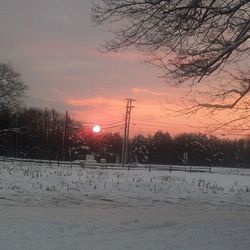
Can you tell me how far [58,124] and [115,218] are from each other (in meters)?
123

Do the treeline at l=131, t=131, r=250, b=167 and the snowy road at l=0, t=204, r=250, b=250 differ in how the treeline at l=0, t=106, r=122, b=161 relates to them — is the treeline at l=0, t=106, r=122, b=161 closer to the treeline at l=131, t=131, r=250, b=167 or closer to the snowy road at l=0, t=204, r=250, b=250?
the treeline at l=131, t=131, r=250, b=167

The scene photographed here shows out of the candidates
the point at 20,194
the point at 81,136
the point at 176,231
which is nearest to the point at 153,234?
the point at 176,231

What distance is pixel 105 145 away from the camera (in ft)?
441

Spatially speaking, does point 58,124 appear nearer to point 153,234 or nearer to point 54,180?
point 54,180

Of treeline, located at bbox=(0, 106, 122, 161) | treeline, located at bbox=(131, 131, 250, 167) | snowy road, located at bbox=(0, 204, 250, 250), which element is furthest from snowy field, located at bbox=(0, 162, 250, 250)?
treeline, located at bbox=(131, 131, 250, 167)

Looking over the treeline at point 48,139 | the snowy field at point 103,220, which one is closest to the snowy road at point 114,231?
the snowy field at point 103,220

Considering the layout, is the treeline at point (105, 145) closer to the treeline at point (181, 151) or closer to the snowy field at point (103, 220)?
the treeline at point (181, 151)

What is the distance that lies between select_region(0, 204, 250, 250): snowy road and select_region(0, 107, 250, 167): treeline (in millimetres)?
90942

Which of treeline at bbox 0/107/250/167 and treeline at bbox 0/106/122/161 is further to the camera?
treeline at bbox 0/107/250/167

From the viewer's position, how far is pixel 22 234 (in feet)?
37.4

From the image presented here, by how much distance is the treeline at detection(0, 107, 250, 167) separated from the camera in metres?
113

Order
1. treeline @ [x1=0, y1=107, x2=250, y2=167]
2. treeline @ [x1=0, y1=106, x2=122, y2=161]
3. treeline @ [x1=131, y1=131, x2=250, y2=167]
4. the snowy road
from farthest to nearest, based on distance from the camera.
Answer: treeline @ [x1=131, y1=131, x2=250, y2=167]
treeline @ [x1=0, y1=107, x2=250, y2=167]
treeline @ [x1=0, y1=106, x2=122, y2=161]
the snowy road

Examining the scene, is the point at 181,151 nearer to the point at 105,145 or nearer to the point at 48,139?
the point at 105,145

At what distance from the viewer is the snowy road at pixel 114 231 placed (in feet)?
35.2
